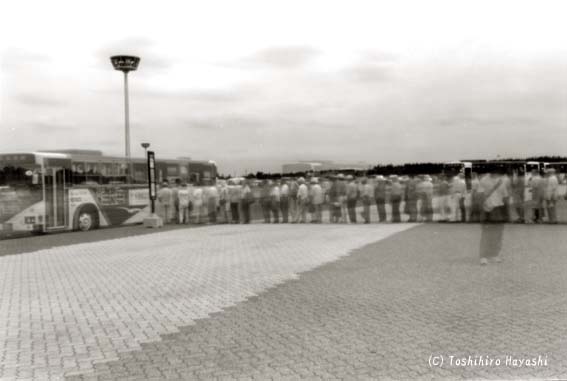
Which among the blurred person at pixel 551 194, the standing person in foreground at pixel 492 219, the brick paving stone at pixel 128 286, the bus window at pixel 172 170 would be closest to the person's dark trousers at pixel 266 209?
the brick paving stone at pixel 128 286

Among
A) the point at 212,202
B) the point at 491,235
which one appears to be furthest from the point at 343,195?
the point at 491,235

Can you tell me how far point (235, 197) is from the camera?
23.6 meters

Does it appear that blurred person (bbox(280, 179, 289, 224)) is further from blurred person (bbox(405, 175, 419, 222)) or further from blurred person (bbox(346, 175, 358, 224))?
blurred person (bbox(405, 175, 419, 222))

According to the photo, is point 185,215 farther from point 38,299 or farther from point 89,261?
point 38,299

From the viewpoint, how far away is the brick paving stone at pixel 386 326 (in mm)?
5102

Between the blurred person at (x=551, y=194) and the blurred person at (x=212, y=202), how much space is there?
11.6m

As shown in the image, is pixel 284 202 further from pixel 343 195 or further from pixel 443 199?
pixel 443 199

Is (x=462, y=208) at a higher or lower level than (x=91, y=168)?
lower

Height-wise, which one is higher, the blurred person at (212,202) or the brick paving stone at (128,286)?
the blurred person at (212,202)

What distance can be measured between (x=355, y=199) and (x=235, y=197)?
4598 millimetres

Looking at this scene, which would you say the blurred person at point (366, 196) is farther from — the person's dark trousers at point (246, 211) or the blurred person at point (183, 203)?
the blurred person at point (183, 203)

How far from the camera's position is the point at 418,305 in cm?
732

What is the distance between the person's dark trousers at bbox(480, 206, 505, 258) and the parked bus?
14964mm

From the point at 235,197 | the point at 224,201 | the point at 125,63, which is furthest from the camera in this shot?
the point at 125,63
